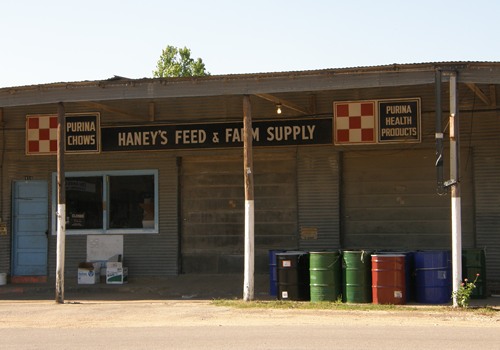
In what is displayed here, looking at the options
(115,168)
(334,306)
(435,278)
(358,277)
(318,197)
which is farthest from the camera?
(115,168)

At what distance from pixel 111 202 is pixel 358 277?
7505 millimetres

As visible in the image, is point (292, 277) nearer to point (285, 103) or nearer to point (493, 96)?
point (285, 103)

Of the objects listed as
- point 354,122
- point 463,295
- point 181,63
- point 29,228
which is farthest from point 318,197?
point 181,63

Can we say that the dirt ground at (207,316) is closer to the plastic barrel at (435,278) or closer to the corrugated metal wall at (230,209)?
the plastic barrel at (435,278)

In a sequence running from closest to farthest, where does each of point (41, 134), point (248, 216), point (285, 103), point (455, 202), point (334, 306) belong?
point (455, 202) → point (334, 306) → point (248, 216) → point (285, 103) → point (41, 134)

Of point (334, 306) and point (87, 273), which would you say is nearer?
point (334, 306)

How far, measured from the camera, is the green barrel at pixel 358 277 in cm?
1433

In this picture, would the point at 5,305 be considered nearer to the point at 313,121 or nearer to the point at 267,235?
the point at 267,235

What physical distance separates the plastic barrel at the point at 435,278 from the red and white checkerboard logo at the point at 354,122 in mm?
2937

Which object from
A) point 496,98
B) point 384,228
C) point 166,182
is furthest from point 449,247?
point 166,182

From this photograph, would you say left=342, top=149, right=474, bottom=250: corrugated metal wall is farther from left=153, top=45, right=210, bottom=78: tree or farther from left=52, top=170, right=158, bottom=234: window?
left=153, top=45, right=210, bottom=78: tree

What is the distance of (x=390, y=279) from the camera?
14.1m

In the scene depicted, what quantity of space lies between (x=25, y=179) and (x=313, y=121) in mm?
7614

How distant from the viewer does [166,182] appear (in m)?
18.8
